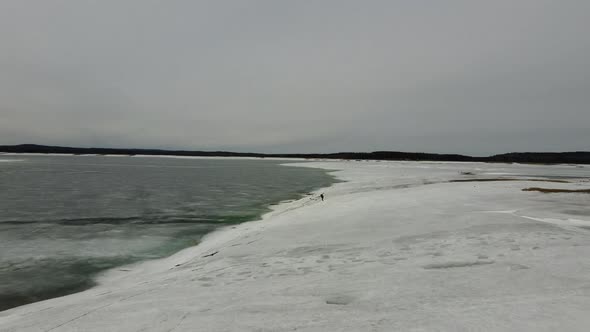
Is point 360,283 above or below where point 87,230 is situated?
above

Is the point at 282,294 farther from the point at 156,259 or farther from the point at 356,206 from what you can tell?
the point at 356,206

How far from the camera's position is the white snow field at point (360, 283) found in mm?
3869

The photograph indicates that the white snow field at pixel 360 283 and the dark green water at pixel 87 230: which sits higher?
the white snow field at pixel 360 283

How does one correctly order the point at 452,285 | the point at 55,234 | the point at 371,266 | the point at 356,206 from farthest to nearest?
the point at 356,206 < the point at 55,234 < the point at 371,266 < the point at 452,285

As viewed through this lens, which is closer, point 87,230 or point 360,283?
point 360,283

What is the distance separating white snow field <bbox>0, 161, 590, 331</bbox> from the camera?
12.7ft

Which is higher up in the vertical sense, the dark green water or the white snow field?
the white snow field

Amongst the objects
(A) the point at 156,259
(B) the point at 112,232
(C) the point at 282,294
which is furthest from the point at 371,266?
(B) the point at 112,232

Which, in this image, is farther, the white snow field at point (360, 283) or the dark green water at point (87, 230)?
the dark green water at point (87, 230)

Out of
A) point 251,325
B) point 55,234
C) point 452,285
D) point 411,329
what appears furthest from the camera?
point 55,234

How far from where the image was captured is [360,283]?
17.5 ft

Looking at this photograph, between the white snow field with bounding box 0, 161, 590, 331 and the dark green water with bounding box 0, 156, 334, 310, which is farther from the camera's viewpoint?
the dark green water with bounding box 0, 156, 334, 310

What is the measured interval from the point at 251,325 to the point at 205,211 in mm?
13086

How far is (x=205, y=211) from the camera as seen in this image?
642 inches
